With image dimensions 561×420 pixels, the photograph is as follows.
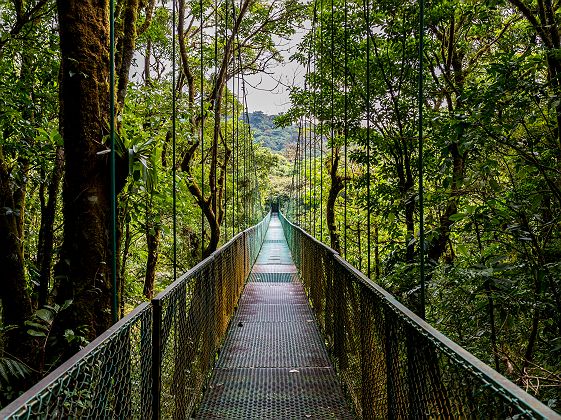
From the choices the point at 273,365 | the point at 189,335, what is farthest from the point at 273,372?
the point at 189,335

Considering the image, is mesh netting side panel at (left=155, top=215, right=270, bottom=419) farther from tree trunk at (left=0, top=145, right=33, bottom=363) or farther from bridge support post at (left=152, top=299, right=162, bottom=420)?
tree trunk at (left=0, top=145, right=33, bottom=363)

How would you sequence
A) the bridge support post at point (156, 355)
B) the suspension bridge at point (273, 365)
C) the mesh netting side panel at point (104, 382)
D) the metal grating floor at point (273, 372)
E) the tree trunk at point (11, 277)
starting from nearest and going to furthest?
the mesh netting side panel at point (104, 382) → the suspension bridge at point (273, 365) → the bridge support post at point (156, 355) → the metal grating floor at point (273, 372) → the tree trunk at point (11, 277)

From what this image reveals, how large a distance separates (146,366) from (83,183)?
90cm

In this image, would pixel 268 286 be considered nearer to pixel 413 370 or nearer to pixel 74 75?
pixel 74 75

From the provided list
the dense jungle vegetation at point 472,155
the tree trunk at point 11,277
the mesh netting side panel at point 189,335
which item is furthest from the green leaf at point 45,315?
the dense jungle vegetation at point 472,155

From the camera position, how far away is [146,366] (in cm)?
150

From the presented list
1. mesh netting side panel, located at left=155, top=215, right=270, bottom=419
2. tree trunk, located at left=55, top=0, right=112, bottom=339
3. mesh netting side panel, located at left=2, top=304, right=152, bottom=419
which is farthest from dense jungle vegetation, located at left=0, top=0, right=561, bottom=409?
mesh netting side panel, located at left=2, top=304, right=152, bottom=419

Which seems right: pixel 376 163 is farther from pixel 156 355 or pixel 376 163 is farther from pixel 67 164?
pixel 156 355

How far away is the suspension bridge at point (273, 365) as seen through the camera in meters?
0.95

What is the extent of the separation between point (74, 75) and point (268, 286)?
428 centimetres

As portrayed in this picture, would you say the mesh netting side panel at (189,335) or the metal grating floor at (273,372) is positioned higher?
the mesh netting side panel at (189,335)

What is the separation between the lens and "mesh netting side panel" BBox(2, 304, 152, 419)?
2.56 feet

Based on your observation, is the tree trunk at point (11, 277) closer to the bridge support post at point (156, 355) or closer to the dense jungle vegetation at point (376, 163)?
the dense jungle vegetation at point (376, 163)

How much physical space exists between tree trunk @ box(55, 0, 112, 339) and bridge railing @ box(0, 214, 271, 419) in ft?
1.29
